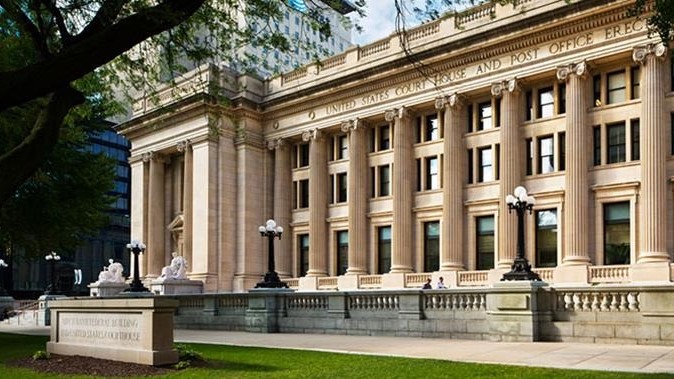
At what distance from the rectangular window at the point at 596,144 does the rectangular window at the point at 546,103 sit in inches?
96.5

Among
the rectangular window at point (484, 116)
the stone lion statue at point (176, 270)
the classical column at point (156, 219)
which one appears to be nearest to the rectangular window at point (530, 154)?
the rectangular window at point (484, 116)

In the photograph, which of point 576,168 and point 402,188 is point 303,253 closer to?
point 402,188

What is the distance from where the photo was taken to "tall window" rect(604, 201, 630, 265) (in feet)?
103

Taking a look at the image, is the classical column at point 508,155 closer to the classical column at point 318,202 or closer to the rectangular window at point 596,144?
the rectangular window at point 596,144

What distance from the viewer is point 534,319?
60.1ft

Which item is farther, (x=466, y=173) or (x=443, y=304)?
(x=466, y=173)

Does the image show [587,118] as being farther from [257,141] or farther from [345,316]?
[257,141]

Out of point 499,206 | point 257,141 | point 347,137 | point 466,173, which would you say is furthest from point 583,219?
point 257,141

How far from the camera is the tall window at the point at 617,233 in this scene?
103 feet

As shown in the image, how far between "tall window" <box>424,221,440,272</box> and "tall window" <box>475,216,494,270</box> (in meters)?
2.63

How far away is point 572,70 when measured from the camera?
3269 centimetres

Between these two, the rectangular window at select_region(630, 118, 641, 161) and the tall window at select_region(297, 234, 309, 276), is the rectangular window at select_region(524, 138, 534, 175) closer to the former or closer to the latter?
the rectangular window at select_region(630, 118, 641, 161)

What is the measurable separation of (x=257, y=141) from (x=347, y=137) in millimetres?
7138

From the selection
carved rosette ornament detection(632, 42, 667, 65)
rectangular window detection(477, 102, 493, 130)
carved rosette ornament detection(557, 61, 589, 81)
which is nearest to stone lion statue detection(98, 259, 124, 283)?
rectangular window detection(477, 102, 493, 130)
